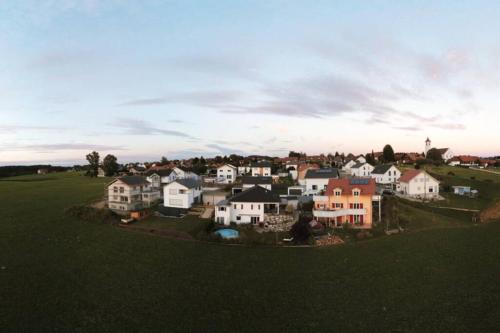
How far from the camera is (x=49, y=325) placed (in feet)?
49.2

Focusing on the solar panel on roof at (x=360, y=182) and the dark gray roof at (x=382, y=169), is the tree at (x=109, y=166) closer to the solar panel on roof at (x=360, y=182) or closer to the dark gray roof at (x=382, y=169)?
the dark gray roof at (x=382, y=169)

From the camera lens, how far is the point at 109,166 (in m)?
101

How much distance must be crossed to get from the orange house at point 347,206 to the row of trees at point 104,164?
8346cm

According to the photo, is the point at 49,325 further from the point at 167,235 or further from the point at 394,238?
the point at 394,238

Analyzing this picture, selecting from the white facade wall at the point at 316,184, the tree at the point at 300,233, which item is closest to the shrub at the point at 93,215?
the tree at the point at 300,233

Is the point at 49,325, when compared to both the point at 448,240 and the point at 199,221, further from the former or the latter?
the point at 448,240

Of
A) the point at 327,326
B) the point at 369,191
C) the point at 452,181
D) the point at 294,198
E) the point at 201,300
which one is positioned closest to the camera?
the point at 327,326

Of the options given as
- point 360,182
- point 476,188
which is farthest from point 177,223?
point 476,188

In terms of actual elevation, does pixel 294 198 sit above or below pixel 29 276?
above

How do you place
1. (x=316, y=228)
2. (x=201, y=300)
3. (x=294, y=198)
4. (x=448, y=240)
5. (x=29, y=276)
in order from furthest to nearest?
(x=294, y=198) → (x=316, y=228) → (x=448, y=240) → (x=29, y=276) → (x=201, y=300)

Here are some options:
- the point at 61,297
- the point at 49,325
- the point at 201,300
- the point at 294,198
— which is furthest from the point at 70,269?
the point at 294,198

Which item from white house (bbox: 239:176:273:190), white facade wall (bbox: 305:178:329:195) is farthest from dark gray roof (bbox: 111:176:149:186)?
white facade wall (bbox: 305:178:329:195)

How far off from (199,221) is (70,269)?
13.3m

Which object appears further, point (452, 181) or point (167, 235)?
point (452, 181)
